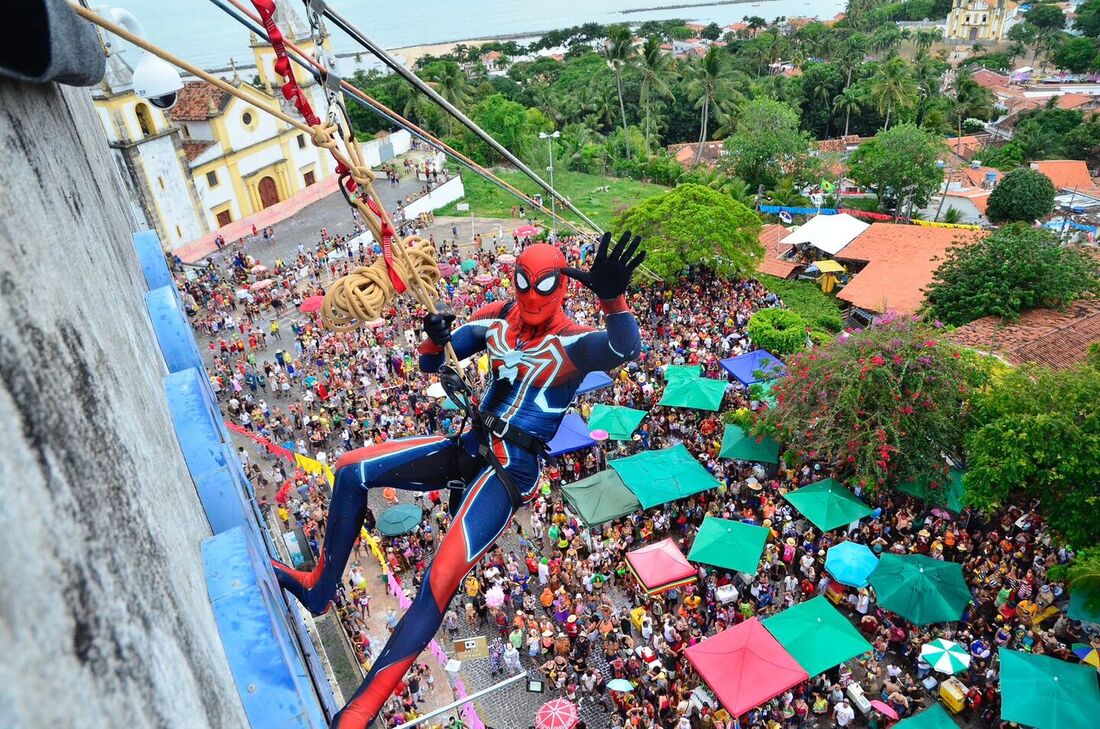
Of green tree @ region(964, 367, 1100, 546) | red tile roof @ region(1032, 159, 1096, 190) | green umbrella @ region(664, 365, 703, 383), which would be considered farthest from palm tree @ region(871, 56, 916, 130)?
green tree @ region(964, 367, 1100, 546)

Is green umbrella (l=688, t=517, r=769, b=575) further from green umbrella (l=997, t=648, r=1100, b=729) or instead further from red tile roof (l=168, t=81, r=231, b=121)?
red tile roof (l=168, t=81, r=231, b=121)

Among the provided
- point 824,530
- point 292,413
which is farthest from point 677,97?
point 824,530

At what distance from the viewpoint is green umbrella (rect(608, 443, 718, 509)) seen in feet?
62.2

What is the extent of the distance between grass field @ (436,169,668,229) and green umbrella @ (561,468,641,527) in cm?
3128

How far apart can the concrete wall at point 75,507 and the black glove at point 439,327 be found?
4.18 meters

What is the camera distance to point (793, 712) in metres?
14.0

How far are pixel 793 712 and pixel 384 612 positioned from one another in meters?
9.27

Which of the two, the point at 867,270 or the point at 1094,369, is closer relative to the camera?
the point at 1094,369

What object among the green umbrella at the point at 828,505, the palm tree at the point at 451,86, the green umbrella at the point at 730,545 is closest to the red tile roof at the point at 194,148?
the palm tree at the point at 451,86

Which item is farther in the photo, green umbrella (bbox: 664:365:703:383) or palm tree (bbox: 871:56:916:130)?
palm tree (bbox: 871:56:916:130)

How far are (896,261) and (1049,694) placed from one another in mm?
26265

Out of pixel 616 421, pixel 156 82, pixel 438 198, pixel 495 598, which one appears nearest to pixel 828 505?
pixel 616 421

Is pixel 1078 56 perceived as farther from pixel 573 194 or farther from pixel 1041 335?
pixel 1041 335

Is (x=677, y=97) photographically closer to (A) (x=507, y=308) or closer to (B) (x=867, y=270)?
(B) (x=867, y=270)
